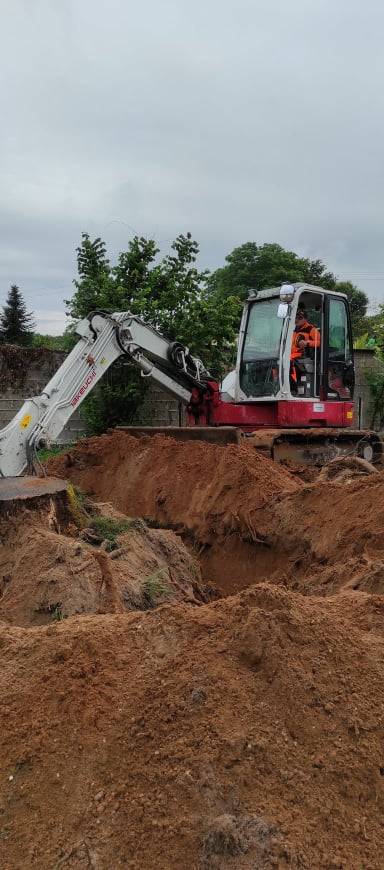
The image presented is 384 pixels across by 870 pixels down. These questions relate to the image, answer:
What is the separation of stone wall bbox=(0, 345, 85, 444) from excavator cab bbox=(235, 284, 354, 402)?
443 cm

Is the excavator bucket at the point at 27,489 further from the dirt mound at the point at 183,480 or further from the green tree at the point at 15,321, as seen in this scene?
the green tree at the point at 15,321

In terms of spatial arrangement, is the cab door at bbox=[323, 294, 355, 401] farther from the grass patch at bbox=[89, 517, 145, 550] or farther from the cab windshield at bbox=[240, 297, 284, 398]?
the grass patch at bbox=[89, 517, 145, 550]

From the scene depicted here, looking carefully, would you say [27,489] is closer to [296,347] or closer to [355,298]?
[296,347]

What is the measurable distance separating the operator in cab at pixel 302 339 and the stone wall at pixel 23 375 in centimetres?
521

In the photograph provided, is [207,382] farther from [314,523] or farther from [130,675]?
[130,675]

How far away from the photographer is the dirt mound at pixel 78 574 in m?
4.30

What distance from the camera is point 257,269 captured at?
122 feet

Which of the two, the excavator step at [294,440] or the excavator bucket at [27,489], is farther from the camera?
the excavator step at [294,440]

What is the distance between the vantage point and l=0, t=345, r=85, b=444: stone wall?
1314 cm

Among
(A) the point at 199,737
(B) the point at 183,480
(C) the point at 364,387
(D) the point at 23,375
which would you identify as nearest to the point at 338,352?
(B) the point at 183,480

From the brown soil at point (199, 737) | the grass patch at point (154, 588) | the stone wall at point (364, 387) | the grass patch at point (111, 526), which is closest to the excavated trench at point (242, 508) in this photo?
the grass patch at point (154, 588)

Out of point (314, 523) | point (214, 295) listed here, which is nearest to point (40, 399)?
point (314, 523)

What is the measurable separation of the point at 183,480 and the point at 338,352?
3.51 meters

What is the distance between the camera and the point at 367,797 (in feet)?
7.66
